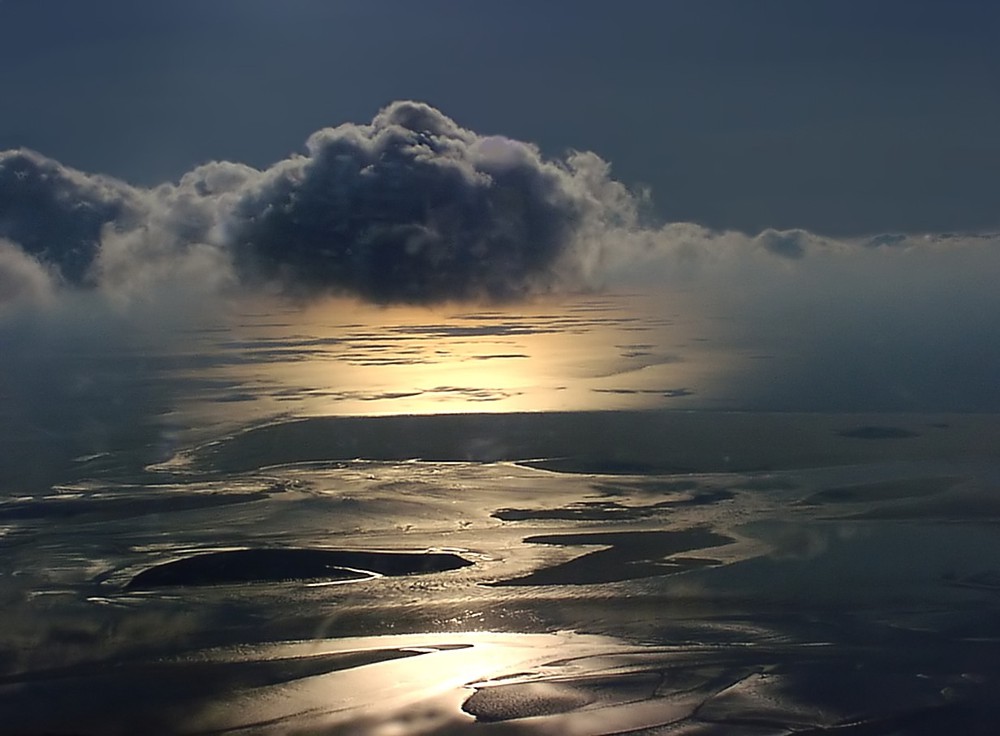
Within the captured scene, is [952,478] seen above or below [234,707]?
above

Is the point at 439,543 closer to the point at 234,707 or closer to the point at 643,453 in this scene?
the point at 234,707

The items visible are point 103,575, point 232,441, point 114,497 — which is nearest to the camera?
point 103,575

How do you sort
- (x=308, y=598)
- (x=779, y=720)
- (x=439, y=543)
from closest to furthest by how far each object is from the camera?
(x=779, y=720), (x=308, y=598), (x=439, y=543)

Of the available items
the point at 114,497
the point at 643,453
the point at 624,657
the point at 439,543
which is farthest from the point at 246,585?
the point at 643,453

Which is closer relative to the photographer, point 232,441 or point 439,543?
point 439,543

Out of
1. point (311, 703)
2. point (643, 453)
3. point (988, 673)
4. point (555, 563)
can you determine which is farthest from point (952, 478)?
point (311, 703)

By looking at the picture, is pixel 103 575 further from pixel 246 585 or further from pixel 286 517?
pixel 286 517
